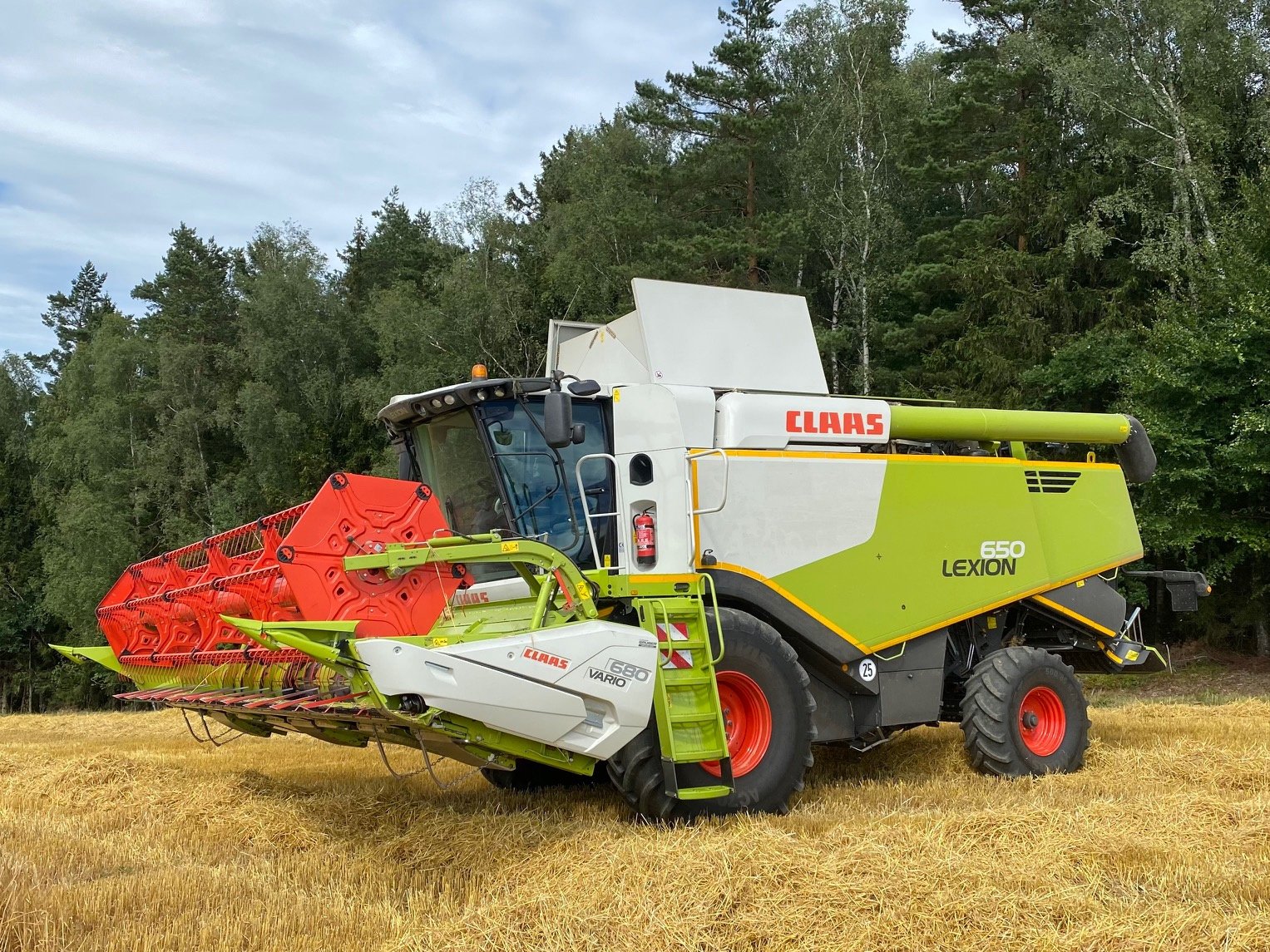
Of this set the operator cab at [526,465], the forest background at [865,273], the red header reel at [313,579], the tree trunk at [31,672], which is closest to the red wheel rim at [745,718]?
the operator cab at [526,465]

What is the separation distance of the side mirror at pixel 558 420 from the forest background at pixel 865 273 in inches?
487

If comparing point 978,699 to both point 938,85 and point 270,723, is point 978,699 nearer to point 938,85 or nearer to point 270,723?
point 270,723

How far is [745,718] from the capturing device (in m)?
5.24

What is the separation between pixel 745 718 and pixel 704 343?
2.40 metres

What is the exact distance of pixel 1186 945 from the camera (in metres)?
3.24

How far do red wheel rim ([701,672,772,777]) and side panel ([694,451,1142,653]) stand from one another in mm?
622

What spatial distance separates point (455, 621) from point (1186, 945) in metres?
3.09

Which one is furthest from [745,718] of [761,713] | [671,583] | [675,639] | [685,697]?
[671,583]

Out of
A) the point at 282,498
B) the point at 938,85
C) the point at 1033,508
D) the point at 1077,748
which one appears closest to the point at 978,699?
the point at 1077,748

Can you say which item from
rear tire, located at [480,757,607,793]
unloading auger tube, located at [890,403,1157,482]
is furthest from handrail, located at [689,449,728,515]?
rear tire, located at [480,757,607,793]

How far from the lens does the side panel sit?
222 inches

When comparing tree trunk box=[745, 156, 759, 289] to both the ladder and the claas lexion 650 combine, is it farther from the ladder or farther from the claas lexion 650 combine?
the ladder

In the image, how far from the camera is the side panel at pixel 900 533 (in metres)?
5.63

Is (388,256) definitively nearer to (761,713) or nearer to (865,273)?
(865,273)
